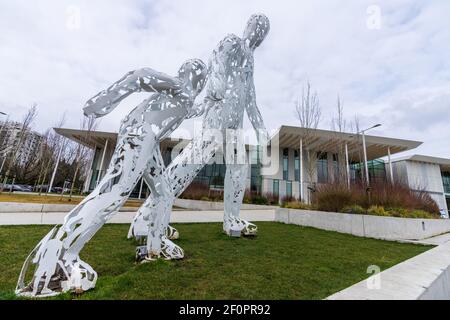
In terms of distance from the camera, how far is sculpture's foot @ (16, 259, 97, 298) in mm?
1729

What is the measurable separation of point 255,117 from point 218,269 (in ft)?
10.9

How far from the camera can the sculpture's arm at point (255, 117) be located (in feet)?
16.3

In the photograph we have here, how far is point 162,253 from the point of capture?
2.96m

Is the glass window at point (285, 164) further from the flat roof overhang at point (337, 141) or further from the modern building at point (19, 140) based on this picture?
the modern building at point (19, 140)

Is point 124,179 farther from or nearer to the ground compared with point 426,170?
nearer to the ground

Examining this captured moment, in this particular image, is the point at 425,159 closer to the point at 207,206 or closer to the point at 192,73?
the point at 207,206

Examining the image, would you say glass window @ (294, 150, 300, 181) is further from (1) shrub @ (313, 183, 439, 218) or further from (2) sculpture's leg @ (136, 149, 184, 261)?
(2) sculpture's leg @ (136, 149, 184, 261)

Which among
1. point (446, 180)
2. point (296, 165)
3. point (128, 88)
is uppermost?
point (296, 165)

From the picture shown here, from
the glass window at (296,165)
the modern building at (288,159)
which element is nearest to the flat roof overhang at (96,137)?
the modern building at (288,159)

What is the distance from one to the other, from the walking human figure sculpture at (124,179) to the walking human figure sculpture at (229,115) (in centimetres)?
49

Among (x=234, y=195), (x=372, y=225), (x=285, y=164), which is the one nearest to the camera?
(x=234, y=195)

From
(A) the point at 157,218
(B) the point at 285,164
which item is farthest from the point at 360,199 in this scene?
(B) the point at 285,164
